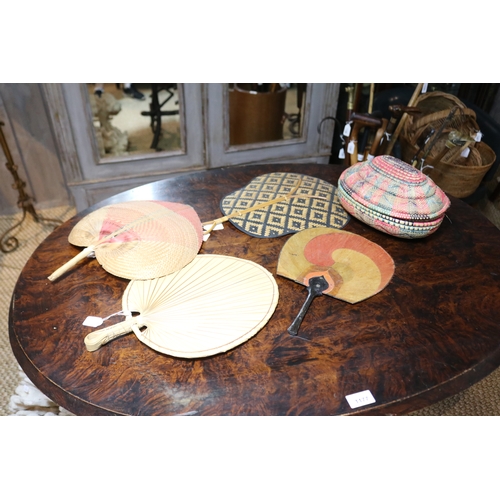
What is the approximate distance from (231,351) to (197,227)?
482mm

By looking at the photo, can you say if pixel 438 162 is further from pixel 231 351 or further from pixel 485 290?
pixel 231 351

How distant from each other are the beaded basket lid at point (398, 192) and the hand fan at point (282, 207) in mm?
118

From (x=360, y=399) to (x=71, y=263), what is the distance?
823 millimetres

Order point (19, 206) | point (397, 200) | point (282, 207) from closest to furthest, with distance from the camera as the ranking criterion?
point (397, 200) → point (282, 207) → point (19, 206)

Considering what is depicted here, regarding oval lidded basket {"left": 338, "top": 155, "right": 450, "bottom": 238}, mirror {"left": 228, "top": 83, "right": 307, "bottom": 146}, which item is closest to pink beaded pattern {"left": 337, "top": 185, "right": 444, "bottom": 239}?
oval lidded basket {"left": 338, "top": 155, "right": 450, "bottom": 238}

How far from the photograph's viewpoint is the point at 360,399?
0.83 m

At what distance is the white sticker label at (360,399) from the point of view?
Result: 827 millimetres

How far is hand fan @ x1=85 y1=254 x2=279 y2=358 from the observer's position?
916 mm

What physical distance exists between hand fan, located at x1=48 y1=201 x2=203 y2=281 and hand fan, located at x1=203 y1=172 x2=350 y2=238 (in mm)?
109

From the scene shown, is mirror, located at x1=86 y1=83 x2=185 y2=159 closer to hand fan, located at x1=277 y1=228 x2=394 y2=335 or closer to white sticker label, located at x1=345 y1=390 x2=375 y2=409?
hand fan, located at x1=277 y1=228 x2=394 y2=335

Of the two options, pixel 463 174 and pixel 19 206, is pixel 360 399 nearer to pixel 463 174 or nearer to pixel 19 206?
Answer: pixel 463 174

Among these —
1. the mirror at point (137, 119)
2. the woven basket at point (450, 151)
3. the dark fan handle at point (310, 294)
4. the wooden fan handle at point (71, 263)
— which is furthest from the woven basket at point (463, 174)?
the wooden fan handle at point (71, 263)

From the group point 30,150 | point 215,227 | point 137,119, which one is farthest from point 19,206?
point 215,227

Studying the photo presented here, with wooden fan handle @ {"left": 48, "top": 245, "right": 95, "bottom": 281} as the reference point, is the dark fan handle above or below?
below
